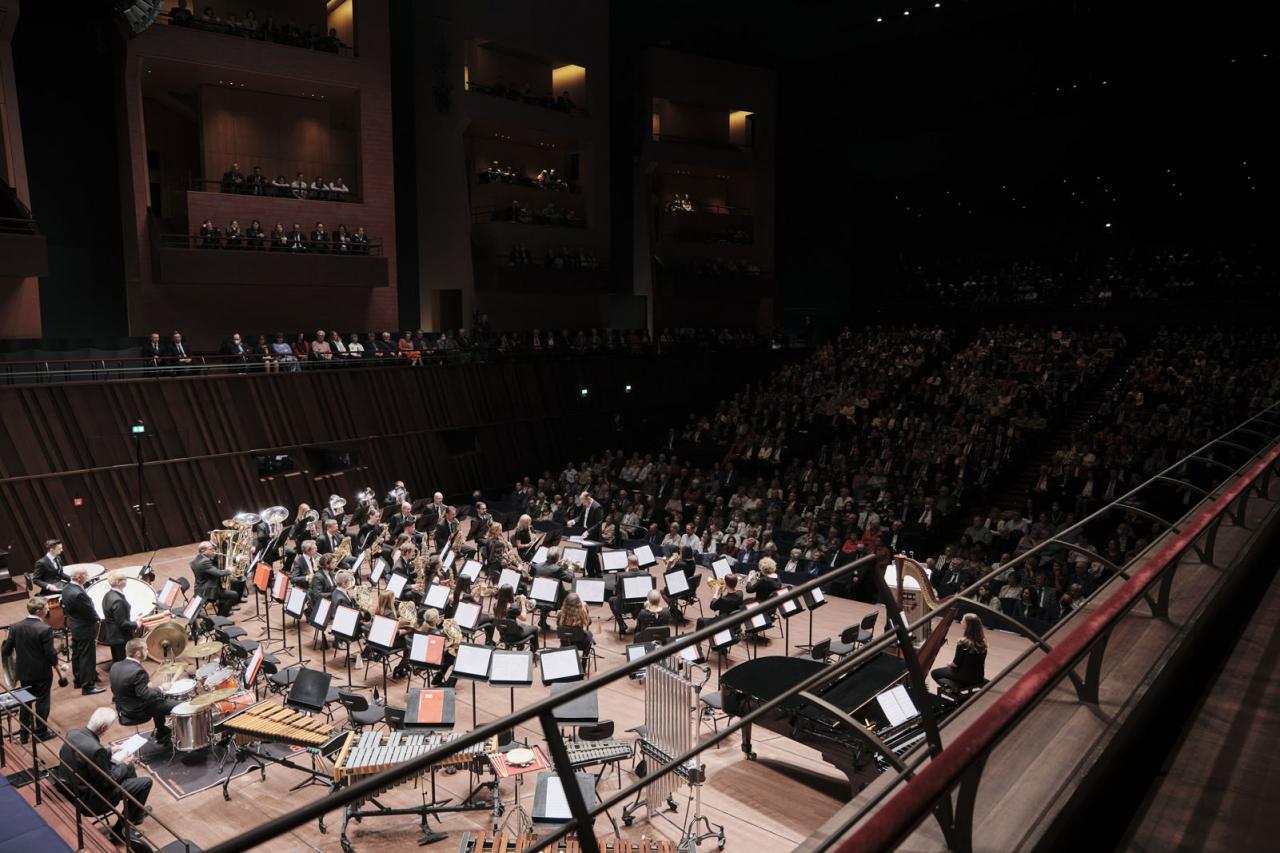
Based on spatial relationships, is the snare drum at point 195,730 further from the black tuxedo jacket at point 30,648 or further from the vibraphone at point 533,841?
the vibraphone at point 533,841

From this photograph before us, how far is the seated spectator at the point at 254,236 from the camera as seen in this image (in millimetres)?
21281

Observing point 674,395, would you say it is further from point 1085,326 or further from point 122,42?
point 122,42

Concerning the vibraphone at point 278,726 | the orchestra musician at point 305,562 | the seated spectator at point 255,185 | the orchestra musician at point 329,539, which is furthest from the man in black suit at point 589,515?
the seated spectator at point 255,185

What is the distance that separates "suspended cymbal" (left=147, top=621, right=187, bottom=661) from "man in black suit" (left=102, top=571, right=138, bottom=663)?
4.02ft

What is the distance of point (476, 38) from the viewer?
26.0 m

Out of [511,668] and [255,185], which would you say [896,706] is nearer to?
[511,668]

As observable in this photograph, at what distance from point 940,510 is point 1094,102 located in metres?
16.0

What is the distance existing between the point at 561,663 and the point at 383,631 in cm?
249

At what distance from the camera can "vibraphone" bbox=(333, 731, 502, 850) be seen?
7.32 m

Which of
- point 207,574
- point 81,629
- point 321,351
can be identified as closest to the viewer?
point 81,629

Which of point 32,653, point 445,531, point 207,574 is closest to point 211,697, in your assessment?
point 32,653

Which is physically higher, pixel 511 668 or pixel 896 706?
pixel 896 706

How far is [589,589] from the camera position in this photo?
38.2 feet

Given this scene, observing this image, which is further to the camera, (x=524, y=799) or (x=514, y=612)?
(x=514, y=612)
